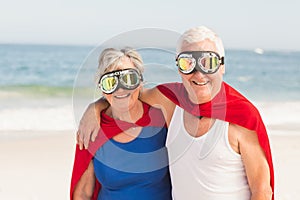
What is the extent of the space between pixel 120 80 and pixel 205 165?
56 cm

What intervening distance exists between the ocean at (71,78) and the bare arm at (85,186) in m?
0.28

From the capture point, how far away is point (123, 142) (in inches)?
126

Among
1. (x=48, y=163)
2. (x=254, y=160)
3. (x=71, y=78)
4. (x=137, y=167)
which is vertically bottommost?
(x=71, y=78)

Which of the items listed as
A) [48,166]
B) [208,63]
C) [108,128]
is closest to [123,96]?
[108,128]

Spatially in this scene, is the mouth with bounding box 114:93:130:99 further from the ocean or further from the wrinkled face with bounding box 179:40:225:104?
the wrinkled face with bounding box 179:40:225:104

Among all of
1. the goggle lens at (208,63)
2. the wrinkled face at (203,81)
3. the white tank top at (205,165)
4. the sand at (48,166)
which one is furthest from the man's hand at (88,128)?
the sand at (48,166)

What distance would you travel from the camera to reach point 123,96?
309cm

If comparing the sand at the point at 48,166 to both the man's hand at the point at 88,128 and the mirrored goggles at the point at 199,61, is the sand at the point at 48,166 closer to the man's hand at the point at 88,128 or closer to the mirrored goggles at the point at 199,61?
the man's hand at the point at 88,128

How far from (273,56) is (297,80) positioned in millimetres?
6679

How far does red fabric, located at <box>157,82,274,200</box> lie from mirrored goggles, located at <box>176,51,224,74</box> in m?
0.13

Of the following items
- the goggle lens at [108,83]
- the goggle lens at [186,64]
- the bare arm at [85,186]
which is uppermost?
the goggle lens at [186,64]

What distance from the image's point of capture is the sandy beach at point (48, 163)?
6.36m

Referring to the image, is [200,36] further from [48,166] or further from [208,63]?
[48,166]

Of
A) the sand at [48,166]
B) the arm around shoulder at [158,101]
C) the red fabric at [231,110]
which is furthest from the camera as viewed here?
the sand at [48,166]
